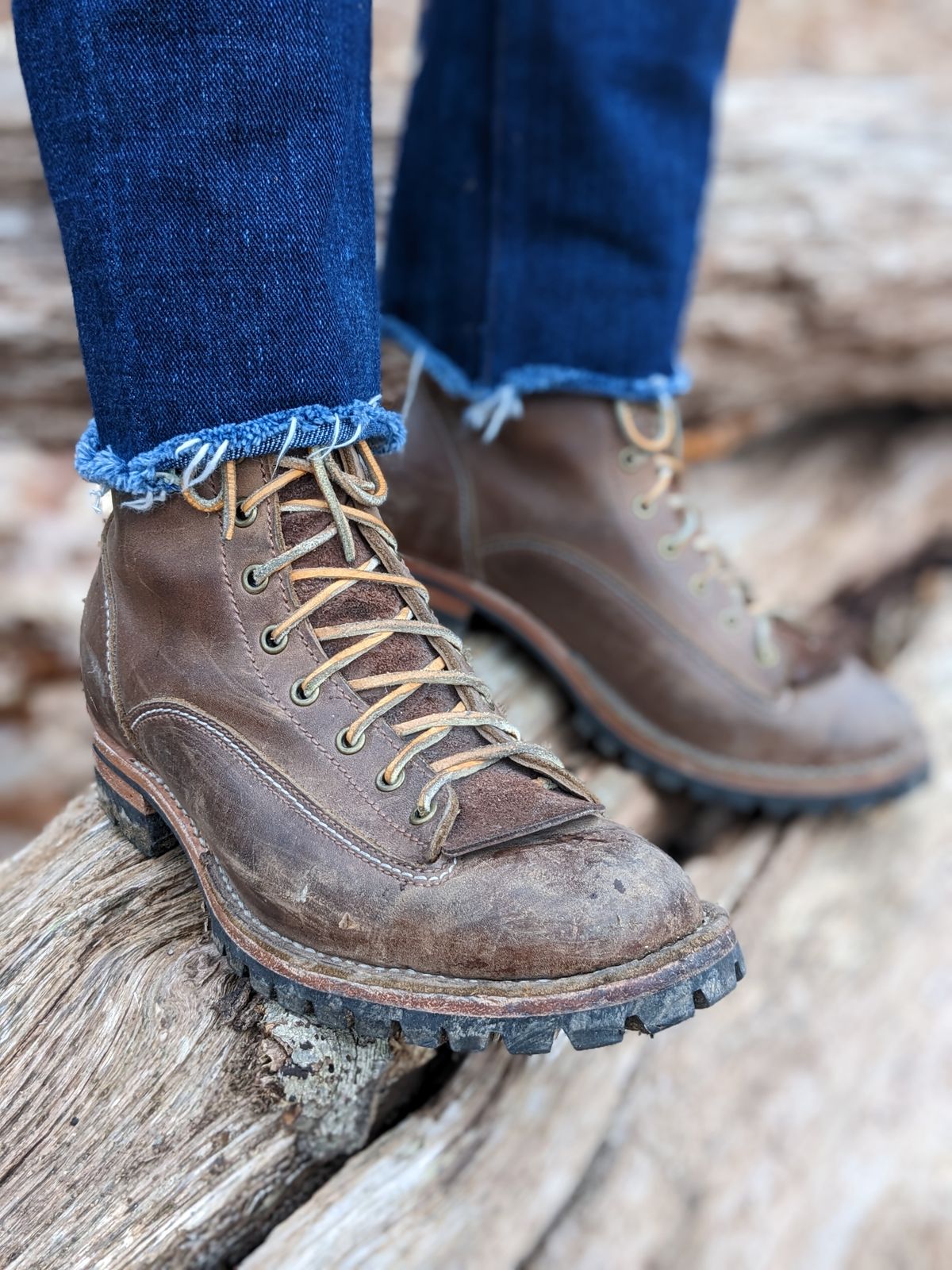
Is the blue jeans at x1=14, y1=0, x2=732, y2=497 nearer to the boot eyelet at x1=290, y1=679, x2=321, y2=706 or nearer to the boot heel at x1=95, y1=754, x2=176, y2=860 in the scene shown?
the boot eyelet at x1=290, y1=679, x2=321, y2=706

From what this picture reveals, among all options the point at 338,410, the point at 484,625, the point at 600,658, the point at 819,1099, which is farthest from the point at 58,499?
the point at 819,1099

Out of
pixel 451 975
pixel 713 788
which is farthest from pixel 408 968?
pixel 713 788

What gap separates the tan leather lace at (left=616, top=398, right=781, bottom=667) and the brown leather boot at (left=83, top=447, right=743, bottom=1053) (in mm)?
636

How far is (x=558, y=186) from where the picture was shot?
1.64 m

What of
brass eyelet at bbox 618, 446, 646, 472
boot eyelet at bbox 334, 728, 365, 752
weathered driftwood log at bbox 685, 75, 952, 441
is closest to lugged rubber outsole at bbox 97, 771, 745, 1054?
boot eyelet at bbox 334, 728, 365, 752

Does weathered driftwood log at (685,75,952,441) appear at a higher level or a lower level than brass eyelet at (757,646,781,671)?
higher

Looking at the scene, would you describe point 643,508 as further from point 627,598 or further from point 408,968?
point 408,968

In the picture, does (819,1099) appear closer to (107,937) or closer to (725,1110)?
(725,1110)

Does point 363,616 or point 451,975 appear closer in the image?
point 451,975

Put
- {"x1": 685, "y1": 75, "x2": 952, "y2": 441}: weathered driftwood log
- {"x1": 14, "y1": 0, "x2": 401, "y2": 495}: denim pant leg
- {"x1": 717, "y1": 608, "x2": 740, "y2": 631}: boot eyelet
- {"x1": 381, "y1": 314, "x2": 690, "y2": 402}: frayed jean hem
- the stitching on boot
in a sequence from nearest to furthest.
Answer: {"x1": 14, "y1": 0, "x2": 401, "y2": 495}: denim pant leg < the stitching on boot < {"x1": 381, "y1": 314, "x2": 690, "y2": 402}: frayed jean hem < {"x1": 717, "y1": 608, "x2": 740, "y2": 631}: boot eyelet < {"x1": 685, "y1": 75, "x2": 952, "y2": 441}: weathered driftwood log

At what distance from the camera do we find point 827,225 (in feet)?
8.85

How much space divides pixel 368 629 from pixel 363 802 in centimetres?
20

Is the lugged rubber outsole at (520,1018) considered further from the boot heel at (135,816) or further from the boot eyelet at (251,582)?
the boot eyelet at (251,582)

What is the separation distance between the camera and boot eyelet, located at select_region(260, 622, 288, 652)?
1.22 meters
